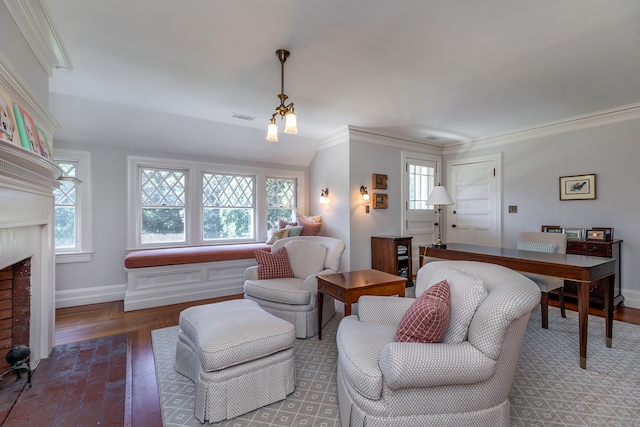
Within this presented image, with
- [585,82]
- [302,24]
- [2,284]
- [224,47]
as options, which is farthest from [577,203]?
[2,284]

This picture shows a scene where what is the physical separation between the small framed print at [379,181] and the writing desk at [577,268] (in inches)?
71.4

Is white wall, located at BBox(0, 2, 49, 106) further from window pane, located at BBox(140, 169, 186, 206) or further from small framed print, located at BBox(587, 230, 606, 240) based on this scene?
small framed print, located at BBox(587, 230, 606, 240)

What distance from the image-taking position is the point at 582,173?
12.6 feet

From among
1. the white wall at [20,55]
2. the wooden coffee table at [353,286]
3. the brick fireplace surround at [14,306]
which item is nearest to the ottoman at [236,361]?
the wooden coffee table at [353,286]

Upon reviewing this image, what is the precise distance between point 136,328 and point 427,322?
289 cm

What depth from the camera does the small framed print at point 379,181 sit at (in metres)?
4.53

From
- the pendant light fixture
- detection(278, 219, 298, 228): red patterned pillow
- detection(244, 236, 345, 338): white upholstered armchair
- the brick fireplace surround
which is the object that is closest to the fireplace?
the brick fireplace surround

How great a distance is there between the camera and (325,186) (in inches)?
193

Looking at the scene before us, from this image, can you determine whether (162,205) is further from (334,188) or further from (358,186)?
(358,186)

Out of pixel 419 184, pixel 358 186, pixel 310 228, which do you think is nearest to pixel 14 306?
pixel 310 228

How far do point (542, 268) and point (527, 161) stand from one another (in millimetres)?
2638

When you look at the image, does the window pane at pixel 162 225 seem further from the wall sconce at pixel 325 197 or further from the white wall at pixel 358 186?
the white wall at pixel 358 186

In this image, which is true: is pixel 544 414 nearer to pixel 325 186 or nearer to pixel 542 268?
pixel 542 268

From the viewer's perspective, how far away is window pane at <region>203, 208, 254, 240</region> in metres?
4.59
